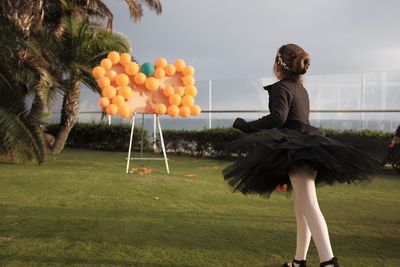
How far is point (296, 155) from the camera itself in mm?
2516

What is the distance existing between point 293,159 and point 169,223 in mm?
2052

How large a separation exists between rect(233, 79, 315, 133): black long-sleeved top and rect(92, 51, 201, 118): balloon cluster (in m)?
4.95

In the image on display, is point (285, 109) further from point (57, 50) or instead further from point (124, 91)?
point (57, 50)

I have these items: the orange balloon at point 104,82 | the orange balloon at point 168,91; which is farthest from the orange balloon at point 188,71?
the orange balloon at point 104,82

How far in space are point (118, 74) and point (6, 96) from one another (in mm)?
2071

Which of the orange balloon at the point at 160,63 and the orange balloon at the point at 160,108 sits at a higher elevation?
the orange balloon at the point at 160,63

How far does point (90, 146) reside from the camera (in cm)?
1405

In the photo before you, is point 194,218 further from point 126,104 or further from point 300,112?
point 126,104

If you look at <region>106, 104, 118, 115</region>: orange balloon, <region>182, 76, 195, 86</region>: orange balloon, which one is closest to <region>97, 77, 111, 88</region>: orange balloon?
<region>106, 104, 118, 115</region>: orange balloon

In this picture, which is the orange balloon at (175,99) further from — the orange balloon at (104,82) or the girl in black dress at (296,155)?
the girl in black dress at (296,155)

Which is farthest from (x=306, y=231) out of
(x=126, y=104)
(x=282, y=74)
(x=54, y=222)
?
(x=126, y=104)

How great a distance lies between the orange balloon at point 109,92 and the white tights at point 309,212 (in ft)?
17.1

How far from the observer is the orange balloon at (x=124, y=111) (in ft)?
24.4

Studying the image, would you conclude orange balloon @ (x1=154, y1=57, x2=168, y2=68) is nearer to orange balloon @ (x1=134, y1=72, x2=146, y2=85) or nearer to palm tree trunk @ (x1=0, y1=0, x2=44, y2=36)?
orange balloon @ (x1=134, y1=72, x2=146, y2=85)
